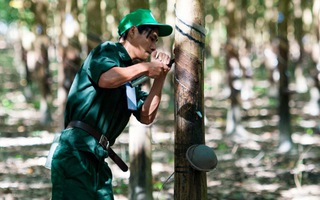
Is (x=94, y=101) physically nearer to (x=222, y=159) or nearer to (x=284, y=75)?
(x=222, y=159)

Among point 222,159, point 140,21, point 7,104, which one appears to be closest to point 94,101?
point 140,21

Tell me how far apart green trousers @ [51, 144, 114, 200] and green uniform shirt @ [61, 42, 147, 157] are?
0.07 metres

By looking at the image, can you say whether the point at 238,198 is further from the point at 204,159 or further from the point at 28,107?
the point at 28,107

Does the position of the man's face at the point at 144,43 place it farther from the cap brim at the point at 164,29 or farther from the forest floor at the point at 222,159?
the forest floor at the point at 222,159

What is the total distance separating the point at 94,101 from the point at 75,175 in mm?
493

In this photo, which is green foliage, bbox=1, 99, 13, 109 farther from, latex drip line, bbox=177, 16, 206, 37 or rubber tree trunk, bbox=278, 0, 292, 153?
latex drip line, bbox=177, 16, 206, 37

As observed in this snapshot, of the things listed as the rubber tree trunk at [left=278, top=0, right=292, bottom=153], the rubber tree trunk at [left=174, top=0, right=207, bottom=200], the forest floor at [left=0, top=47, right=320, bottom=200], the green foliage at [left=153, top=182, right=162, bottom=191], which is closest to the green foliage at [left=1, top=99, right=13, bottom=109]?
the forest floor at [left=0, top=47, right=320, bottom=200]

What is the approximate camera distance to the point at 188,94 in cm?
411

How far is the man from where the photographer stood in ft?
13.1

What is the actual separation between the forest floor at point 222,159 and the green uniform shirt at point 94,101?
588 millimetres

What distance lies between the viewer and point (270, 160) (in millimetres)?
11953

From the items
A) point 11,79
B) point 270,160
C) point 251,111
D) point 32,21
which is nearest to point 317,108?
point 251,111

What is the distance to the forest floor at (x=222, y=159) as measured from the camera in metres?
9.06

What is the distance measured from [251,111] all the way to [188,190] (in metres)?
17.5
